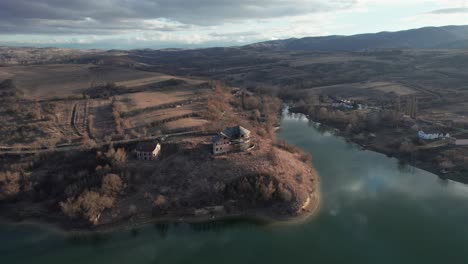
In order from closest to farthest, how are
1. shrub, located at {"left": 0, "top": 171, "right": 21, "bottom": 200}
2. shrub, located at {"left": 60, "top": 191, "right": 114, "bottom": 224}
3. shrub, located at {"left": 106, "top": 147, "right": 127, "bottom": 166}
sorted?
shrub, located at {"left": 60, "top": 191, "right": 114, "bottom": 224}, shrub, located at {"left": 0, "top": 171, "right": 21, "bottom": 200}, shrub, located at {"left": 106, "top": 147, "right": 127, "bottom": 166}

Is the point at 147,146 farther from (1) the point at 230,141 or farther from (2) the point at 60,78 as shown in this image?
(2) the point at 60,78

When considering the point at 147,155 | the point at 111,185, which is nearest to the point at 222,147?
the point at 147,155

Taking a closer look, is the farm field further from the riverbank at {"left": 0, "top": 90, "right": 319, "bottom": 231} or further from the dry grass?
the riverbank at {"left": 0, "top": 90, "right": 319, "bottom": 231}

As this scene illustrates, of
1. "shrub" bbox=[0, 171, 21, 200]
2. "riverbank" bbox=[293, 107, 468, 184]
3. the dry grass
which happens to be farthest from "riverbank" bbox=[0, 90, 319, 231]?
the dry grass

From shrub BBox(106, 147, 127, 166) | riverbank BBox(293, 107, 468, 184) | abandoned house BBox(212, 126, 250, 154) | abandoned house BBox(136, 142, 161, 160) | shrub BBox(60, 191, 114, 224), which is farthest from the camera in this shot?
riverbank BBox(293, 107, 468, 184)

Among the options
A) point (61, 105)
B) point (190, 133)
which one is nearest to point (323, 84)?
point (190, 133)

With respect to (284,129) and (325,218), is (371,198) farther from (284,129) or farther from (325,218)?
(284,129)
